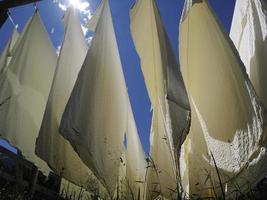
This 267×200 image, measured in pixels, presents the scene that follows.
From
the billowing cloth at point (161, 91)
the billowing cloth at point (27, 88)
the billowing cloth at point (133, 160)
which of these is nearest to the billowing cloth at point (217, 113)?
the billowing cloth at point (161, 91)

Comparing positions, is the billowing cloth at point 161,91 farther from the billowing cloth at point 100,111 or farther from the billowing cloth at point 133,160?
the billowing cloth at point 133,160

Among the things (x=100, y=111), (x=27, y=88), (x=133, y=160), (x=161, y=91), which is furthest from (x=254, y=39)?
(x=27, y=88)

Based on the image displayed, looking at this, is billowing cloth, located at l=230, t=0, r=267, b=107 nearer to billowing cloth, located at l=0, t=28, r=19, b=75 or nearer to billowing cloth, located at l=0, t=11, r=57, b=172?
billowing cloth, located at l=0, t=11, r=57, b=172

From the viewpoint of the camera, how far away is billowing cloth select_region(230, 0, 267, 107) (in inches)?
90.4

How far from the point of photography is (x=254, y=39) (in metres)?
2.48

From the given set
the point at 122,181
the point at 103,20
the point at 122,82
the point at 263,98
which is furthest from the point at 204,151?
the point at 103,20

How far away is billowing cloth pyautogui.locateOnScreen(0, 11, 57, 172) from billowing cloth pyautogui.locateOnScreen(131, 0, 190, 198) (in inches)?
34.0

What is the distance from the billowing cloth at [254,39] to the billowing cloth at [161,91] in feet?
1.63

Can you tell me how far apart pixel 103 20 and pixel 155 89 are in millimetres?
800

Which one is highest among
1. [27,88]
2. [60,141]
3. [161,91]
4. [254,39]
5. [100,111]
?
[254,39]

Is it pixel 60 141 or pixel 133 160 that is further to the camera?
pixel 133 160

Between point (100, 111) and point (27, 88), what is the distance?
0.82 metres

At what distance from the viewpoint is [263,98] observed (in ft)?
7.14

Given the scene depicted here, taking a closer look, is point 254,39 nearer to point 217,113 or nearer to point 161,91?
point 217,113
